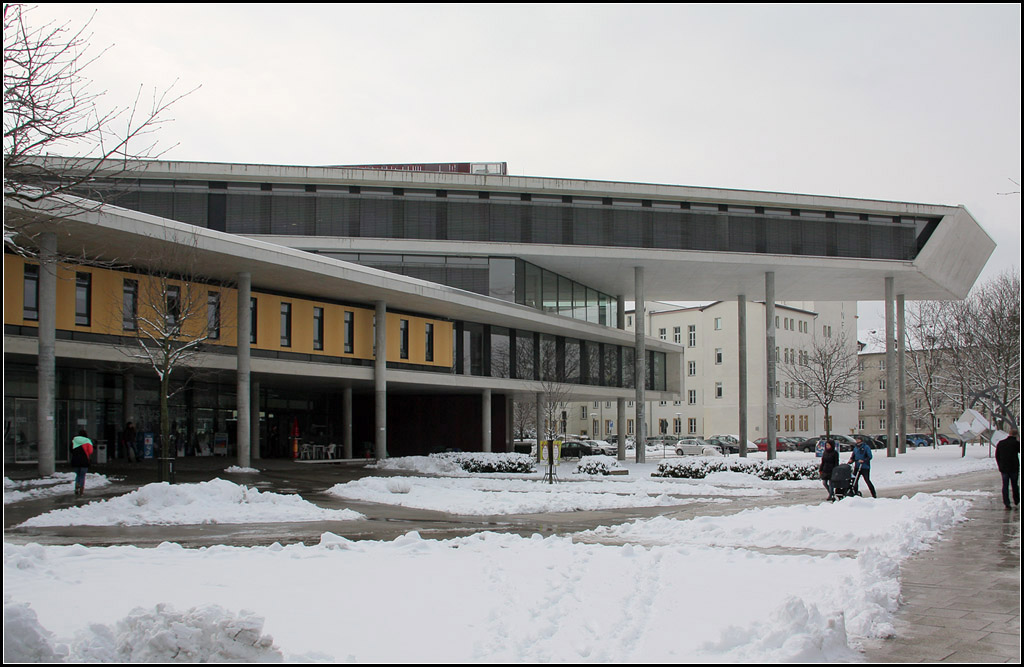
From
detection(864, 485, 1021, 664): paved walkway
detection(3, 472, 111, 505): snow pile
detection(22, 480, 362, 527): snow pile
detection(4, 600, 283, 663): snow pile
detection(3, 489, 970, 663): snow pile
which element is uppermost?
detection(4, 600, 283, 663): snow pile

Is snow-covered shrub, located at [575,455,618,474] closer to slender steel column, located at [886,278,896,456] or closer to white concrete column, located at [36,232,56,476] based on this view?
white concrete column, located at [36,232,56,476]

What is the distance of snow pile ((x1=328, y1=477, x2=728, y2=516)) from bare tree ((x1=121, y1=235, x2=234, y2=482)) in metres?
5.63

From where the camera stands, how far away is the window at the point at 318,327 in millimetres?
35062

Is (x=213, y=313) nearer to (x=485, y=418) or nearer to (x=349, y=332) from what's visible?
(x=349, y=332)

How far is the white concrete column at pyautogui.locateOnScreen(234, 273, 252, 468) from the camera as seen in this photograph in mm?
30078

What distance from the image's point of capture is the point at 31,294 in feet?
83.8

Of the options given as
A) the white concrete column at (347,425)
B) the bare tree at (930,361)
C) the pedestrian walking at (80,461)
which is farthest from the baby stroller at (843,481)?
the bare tree at (930,361)

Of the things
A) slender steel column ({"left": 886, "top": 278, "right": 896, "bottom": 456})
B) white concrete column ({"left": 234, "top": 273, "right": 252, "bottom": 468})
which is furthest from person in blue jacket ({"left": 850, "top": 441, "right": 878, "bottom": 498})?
slender steel column ({"left": 886, "top": 278, "right": 896, "bottom": 456})

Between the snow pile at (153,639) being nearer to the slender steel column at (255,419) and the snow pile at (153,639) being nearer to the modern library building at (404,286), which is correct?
the modern library building at (404,286)

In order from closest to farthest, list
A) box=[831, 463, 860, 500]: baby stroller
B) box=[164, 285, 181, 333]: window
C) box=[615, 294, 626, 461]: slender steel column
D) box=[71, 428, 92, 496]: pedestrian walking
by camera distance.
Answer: box=[831, 463, 860, 500]: baby stroller < box=[71, 428, 92, 496]: pedestrian walking < box=[164, 285, 181, 333]: window < box=[615, 294, 626, 461]: slender steel column

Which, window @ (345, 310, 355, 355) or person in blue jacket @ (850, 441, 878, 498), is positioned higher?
window @ (345, 310, 355, 355)

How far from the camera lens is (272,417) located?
143 ft

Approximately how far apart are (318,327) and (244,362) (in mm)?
5250

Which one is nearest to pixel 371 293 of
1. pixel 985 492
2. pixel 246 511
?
pixel 246 511
